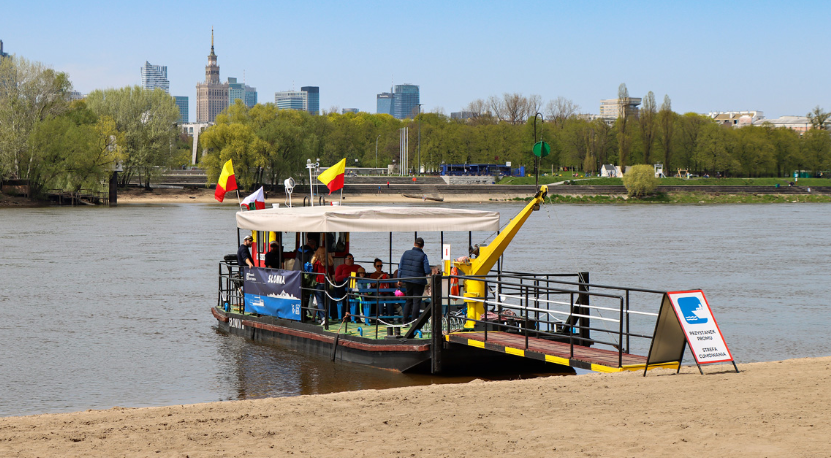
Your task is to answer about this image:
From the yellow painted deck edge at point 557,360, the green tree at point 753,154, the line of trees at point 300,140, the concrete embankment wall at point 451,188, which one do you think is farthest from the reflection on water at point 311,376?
the green tree at point 753,154

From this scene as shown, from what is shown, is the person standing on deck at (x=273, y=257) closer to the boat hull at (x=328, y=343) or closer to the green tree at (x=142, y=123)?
the boat hull at (x=328, y=343)

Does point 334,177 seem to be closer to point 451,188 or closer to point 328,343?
point 328,343

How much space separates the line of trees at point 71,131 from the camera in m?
85.1

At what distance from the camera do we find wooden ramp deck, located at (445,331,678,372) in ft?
41.5

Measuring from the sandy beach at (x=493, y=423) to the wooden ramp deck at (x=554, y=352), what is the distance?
43 cm

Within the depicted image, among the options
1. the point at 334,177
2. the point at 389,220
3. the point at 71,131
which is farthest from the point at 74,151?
the point at 389,220

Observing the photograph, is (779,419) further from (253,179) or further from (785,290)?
(253,179)

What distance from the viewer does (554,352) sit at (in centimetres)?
1328

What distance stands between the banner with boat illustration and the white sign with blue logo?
762 cm

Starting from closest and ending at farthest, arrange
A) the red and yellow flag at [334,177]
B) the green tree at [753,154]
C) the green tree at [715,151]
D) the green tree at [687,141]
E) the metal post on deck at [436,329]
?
the metal post on deck at [436,329], the red and yellow flag at [334,177], the green tree at [715,151], the green tree at [687,141], the green tree at [753,154]

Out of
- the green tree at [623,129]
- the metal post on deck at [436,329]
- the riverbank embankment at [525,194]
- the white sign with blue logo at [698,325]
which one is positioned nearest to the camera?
the white sign with blue logo at [698,325]

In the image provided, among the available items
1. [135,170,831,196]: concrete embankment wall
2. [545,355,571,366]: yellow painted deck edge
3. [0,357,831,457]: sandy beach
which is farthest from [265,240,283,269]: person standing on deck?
[135,170,831,196]: concrete embankment wall

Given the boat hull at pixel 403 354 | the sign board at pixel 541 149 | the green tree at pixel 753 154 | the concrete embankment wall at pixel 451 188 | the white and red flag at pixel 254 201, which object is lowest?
the boat hull at pixel 403 354

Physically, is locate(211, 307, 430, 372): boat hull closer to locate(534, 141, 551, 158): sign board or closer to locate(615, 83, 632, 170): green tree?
locate(534, 141, 551, 158): sign board
